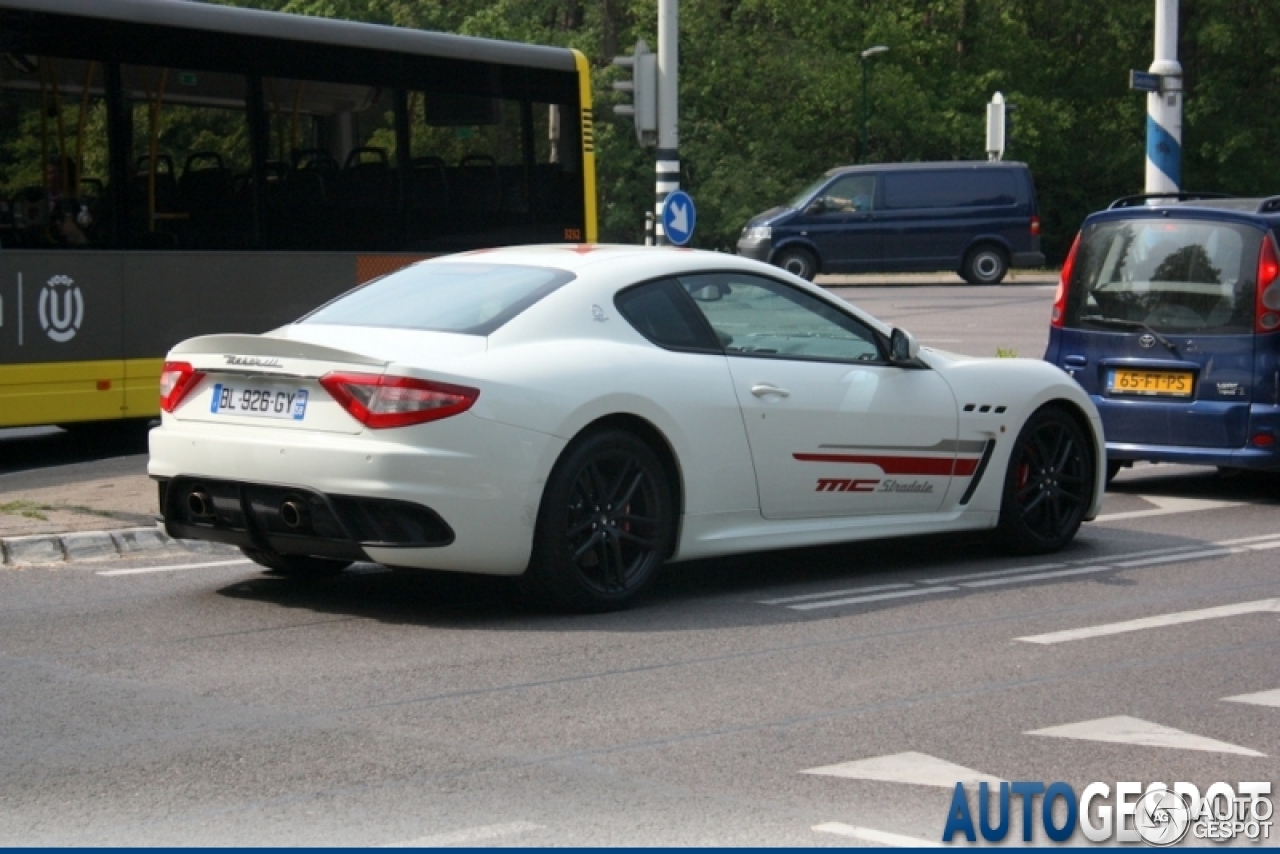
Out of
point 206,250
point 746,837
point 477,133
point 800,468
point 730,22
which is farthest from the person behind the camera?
point 730,22

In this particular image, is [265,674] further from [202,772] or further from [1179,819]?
[1179,819]

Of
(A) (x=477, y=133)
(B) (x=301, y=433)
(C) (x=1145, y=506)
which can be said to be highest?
(A) (x=477, y=133)

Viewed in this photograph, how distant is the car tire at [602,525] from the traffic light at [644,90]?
47.6ft

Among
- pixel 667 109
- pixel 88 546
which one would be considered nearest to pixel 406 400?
pixel 88 546

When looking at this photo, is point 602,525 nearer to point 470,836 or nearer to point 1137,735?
point 1137,735

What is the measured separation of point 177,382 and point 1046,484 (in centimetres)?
421

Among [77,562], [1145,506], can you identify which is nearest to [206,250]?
[77,562]

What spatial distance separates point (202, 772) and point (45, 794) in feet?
1.42

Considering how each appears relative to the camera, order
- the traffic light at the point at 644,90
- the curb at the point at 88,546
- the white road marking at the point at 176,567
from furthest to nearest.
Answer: the traffic light at the point at 644,90 → the curb at the point at 88,546 → the white road marking at the point at 176,567

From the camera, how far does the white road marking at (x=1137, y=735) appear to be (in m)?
6.18

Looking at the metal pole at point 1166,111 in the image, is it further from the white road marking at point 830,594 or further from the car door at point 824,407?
the white road marking at point 830,594

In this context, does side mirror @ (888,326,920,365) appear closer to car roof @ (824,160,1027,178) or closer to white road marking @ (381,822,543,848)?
white road marking @ (381,822,543,848)

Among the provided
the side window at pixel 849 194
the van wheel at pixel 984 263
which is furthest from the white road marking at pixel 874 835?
the van wheel at pixel 984 263

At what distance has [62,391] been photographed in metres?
14.3
